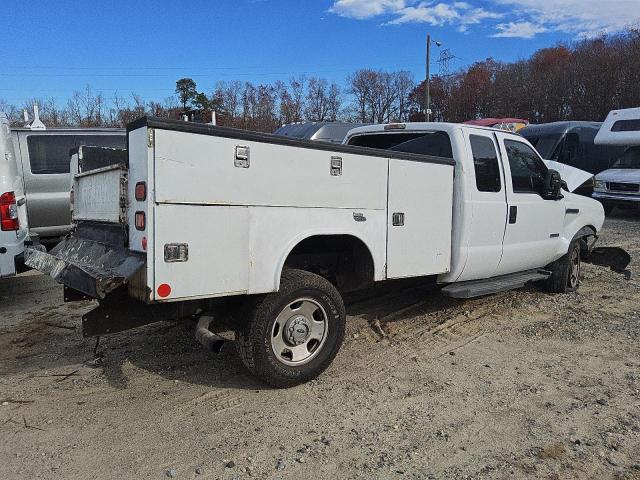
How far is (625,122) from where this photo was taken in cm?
1614

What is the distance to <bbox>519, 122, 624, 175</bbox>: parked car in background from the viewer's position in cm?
1822

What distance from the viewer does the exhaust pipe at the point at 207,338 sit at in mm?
3801

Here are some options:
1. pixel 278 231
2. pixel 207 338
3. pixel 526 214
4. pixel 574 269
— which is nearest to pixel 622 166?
pixel 574 269

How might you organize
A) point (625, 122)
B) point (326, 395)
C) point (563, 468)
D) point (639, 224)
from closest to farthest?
point (563, 468)
point (326, 395)
point (639, 224)
point (625, 122)

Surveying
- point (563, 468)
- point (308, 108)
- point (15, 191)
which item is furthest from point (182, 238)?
point (308, 108)

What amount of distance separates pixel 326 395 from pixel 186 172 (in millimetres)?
1944

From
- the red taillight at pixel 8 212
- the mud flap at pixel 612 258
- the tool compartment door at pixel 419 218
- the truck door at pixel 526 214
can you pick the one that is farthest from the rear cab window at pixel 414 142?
the red taillight at pixel 8 212

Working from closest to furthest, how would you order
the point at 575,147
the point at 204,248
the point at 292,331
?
the point at 204,248, the point at 292,331, the point at 575,147

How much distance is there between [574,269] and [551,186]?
153 cm

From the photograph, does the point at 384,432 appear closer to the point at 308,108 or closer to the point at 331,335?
the point at 331,335

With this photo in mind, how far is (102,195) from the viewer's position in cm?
417

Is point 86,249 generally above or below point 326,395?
above

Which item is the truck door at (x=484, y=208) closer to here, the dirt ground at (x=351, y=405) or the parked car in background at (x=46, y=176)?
the dirt ground at (x=351, y=405)

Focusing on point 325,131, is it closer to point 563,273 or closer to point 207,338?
point 563,273
